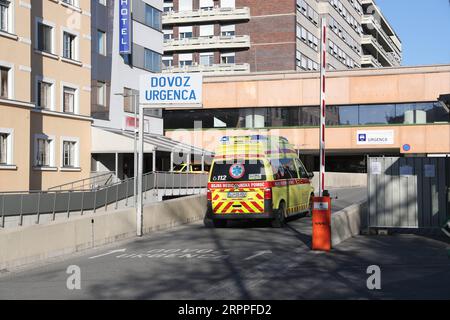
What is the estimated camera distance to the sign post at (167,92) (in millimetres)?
16281

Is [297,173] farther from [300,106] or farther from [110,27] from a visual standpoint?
[300,106]

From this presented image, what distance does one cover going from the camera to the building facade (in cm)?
5116

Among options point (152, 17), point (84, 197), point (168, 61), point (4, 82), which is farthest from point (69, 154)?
point (168, 61)

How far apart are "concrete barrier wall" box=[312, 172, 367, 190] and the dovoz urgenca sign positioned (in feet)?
95.8

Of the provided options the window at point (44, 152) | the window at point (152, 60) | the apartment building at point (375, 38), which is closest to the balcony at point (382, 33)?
the apartment building at point (375, 38)

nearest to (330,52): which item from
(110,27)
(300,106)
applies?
(300,106)

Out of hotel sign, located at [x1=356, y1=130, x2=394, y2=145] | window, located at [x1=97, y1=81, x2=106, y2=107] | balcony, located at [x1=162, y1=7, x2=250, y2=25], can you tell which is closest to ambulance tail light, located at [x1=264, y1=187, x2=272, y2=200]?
window, located at [x1=97, y1=81, x2=106, y2=107]

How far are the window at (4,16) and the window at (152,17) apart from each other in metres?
16.5

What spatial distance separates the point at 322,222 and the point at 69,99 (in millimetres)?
24801

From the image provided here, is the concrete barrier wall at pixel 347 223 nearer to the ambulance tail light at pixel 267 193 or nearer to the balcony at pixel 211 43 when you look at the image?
the ambulance tail light at pixel 267 193

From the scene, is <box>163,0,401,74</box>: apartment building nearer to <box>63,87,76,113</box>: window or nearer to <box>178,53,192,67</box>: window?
<box>178,53,192,67</box>: window
